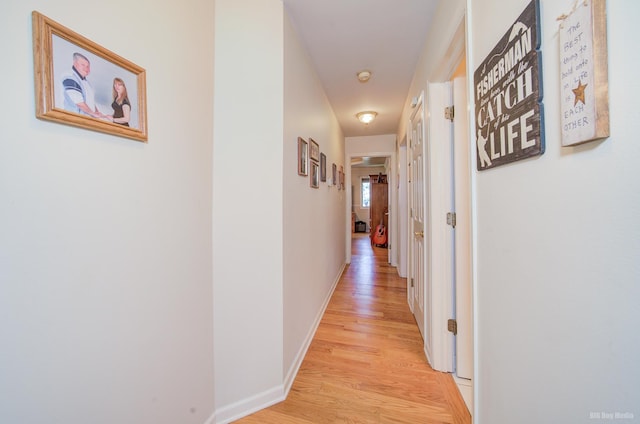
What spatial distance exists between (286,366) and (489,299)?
1.25 m

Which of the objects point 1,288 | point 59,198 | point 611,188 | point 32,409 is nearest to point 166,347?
point 32,409

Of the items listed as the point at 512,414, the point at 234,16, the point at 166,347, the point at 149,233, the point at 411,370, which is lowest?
the point at 411,370

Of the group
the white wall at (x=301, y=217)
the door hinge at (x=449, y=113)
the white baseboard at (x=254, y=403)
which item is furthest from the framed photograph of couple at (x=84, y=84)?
the door hinge at (x=449, y=113)

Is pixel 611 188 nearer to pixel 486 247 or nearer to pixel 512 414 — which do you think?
pixel 486 247

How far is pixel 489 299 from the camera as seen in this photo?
95cm

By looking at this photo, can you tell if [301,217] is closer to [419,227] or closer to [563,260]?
[419,227]

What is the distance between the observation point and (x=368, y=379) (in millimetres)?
1641

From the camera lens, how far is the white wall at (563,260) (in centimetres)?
44

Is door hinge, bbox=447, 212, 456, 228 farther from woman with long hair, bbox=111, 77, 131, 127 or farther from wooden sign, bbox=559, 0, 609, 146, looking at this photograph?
woman with long hair, bbox=111, 77, 131, 127

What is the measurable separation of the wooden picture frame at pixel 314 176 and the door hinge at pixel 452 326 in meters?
1.49

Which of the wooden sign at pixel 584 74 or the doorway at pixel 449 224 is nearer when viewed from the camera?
the wooden sign at pixel 584 74

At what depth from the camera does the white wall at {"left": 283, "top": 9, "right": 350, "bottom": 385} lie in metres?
1.53

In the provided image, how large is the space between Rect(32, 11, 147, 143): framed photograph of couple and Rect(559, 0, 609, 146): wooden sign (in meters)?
1.31

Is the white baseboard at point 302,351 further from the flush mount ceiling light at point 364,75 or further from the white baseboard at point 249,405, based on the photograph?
the flush mount ceiling light at point 364,75
